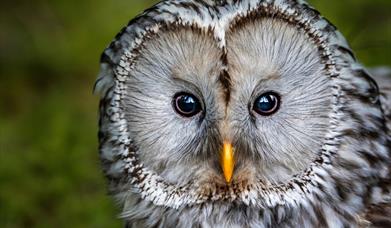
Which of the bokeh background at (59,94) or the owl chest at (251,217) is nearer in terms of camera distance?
the owl chest at (251,217)

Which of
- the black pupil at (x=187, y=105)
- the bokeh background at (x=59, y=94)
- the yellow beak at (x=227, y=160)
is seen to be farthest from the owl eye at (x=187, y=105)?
the bokeh background at (x=59, y=94)

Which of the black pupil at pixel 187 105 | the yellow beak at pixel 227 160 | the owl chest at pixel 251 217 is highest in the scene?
the black pupil at pixel 187 105

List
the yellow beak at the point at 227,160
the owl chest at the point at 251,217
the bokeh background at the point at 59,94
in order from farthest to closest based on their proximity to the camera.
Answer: the bokeh background at the point at 59,94, the owl chest at the point at 251,217, the yellow beak at the point at 227,160

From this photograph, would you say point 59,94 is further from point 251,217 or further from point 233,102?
point 233,102

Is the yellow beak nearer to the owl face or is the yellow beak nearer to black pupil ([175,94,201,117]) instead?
the owl face

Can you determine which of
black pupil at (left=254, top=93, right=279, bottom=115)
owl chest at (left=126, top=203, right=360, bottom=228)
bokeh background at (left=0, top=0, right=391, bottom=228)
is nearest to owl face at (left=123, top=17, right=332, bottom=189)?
black pupil at (left=254, top=93, right=279, bottom=115)

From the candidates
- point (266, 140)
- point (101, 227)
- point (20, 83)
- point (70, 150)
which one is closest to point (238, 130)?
point (266, 140)

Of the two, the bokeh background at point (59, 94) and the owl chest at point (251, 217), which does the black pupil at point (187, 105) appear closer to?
the owl chest at point (251, 217)
